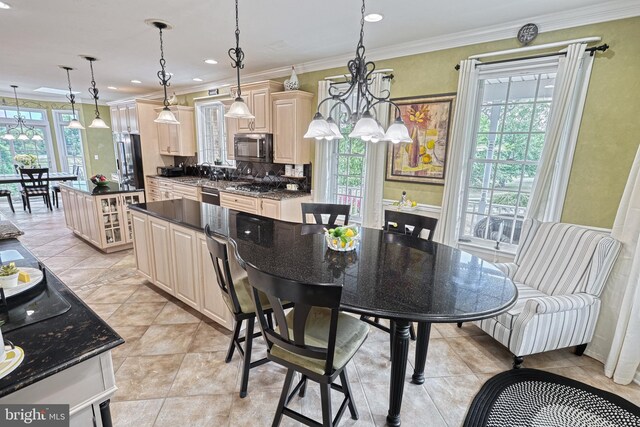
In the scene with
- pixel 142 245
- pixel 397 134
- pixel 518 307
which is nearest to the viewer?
pixel 397 134

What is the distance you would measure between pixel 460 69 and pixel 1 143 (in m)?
10.4

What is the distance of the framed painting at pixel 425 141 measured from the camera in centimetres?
327

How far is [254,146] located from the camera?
4715 mm

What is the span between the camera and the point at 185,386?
202 cm

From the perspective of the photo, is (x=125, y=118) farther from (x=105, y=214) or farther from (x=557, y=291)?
(x=557, y=291)

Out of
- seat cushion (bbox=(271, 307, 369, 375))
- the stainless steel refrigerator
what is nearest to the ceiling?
the stainless steel refrigerator

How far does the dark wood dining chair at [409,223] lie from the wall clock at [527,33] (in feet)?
6.11

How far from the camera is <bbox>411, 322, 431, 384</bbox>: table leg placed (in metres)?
1.99

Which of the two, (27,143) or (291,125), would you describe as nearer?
(291,125)

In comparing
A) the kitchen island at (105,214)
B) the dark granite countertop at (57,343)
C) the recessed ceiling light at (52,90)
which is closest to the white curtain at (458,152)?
the dark granite countertop at (57,343)

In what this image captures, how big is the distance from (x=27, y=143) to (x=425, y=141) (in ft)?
32.1

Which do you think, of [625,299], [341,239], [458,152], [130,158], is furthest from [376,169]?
[130,158]

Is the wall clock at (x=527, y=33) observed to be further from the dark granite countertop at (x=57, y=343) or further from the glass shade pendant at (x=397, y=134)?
the dark granite countertop at (x=57, y=343)

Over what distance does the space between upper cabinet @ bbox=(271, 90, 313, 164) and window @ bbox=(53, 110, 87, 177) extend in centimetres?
683
